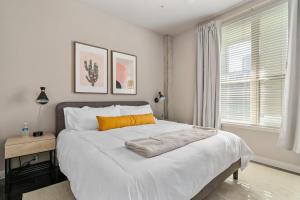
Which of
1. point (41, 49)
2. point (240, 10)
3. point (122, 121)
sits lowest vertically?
point (122, 121)

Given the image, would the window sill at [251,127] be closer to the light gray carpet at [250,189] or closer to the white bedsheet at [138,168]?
the light gray carpet at [250,189]

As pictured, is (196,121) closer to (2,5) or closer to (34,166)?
(34,166)

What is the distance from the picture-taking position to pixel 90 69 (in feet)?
9.18

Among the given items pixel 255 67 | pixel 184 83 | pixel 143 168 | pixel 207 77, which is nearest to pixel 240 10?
pixel 255 67

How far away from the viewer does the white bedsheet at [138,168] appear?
0.97 meters

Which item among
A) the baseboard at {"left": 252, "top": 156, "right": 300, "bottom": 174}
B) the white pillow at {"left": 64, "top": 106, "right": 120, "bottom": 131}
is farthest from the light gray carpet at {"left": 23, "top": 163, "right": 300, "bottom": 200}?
the white pillow at {"left": 64, "top": 106, "right": 120, "bottom": 131}

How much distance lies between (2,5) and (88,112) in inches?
71.5

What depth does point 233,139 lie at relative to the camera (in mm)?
1902

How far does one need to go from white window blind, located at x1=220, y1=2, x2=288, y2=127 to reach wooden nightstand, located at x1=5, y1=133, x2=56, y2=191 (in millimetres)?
3134

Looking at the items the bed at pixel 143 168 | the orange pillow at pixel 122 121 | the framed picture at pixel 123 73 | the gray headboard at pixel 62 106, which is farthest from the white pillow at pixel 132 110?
the bed at pixel 143 168

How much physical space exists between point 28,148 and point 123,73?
2.06m

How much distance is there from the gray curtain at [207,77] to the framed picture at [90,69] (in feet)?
6.61

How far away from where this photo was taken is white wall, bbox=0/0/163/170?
2.08m

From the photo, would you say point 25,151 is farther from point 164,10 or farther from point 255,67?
point 255,67
